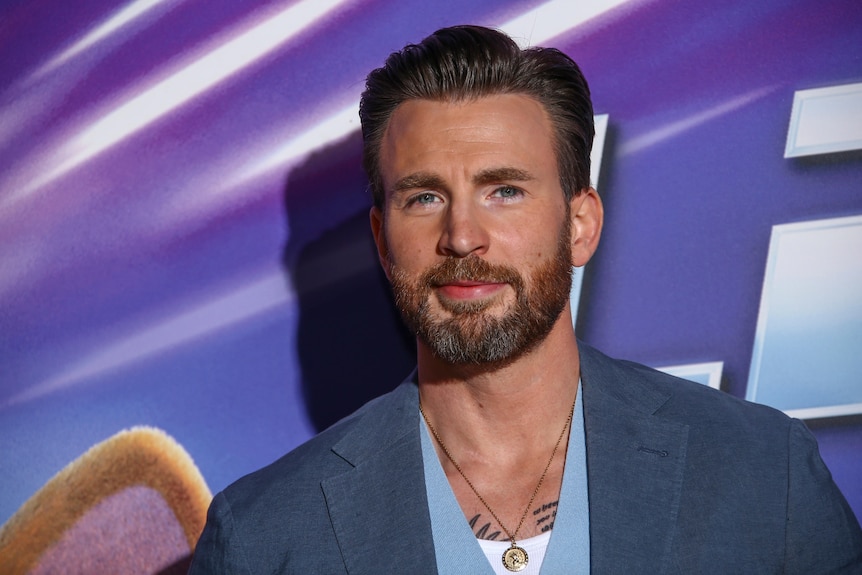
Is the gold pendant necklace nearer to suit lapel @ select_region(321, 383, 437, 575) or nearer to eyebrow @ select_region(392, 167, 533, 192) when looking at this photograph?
suit lapel @ select_region(321, 383, 437, 575)

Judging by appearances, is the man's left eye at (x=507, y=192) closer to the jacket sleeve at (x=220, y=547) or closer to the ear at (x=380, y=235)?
the ear at (x=380, y=235)

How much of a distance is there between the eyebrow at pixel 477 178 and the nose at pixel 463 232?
7cm

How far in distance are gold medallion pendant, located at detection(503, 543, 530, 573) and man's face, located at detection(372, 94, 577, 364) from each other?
18.6 inches

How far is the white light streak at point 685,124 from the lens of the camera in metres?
3.18

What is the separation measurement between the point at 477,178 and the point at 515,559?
0.94 m


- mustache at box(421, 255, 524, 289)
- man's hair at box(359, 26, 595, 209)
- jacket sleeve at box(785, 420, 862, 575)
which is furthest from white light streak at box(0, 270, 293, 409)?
jacket sleeve at box(785, 420, 862, 575)

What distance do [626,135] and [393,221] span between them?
3.02 feet

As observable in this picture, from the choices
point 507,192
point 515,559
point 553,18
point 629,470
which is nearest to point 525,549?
point 515,559

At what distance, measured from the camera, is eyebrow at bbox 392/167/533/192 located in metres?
2.62

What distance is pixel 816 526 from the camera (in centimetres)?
256

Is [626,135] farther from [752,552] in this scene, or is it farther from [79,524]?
[79,524]

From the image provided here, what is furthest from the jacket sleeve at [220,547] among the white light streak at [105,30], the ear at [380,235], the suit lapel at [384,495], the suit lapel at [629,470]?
the white light streak at [105,30]

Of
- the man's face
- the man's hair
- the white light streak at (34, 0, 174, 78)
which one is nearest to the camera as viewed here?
the man's face

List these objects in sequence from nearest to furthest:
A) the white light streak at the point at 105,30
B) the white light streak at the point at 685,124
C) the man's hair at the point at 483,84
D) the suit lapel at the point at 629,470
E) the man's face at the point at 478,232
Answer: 1. the suit lapel at the point at 629,470
2. the man's face at the point at 478,232
3. the man's hair at the point at 483,84
4. the white light streak at the point at 685,124
5. the white light streak at the point at 105,30
